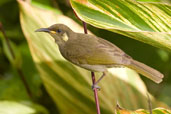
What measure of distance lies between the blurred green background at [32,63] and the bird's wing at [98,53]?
3.13ft

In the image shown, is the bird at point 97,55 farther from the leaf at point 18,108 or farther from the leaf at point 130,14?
the leaf at point 18,108

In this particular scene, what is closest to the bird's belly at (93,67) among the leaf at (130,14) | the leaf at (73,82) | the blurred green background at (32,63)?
the leaf at (130,14)

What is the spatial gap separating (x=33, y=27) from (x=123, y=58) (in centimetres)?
60

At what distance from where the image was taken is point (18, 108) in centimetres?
200

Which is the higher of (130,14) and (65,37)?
(130,14)

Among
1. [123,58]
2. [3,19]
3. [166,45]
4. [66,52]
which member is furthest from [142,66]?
[3,19]

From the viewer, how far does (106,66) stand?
1.64 meters

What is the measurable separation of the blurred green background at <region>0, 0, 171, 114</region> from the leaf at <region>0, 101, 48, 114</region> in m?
0.38

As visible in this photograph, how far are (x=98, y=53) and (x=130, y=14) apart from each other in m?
0.27

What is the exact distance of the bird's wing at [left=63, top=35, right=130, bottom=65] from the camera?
5.22 feet

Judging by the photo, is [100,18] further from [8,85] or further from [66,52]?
[8,85]

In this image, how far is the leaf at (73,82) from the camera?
198cm

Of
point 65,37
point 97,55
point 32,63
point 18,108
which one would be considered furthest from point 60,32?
point 32,63

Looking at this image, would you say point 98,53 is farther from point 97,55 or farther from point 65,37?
point 65,37
